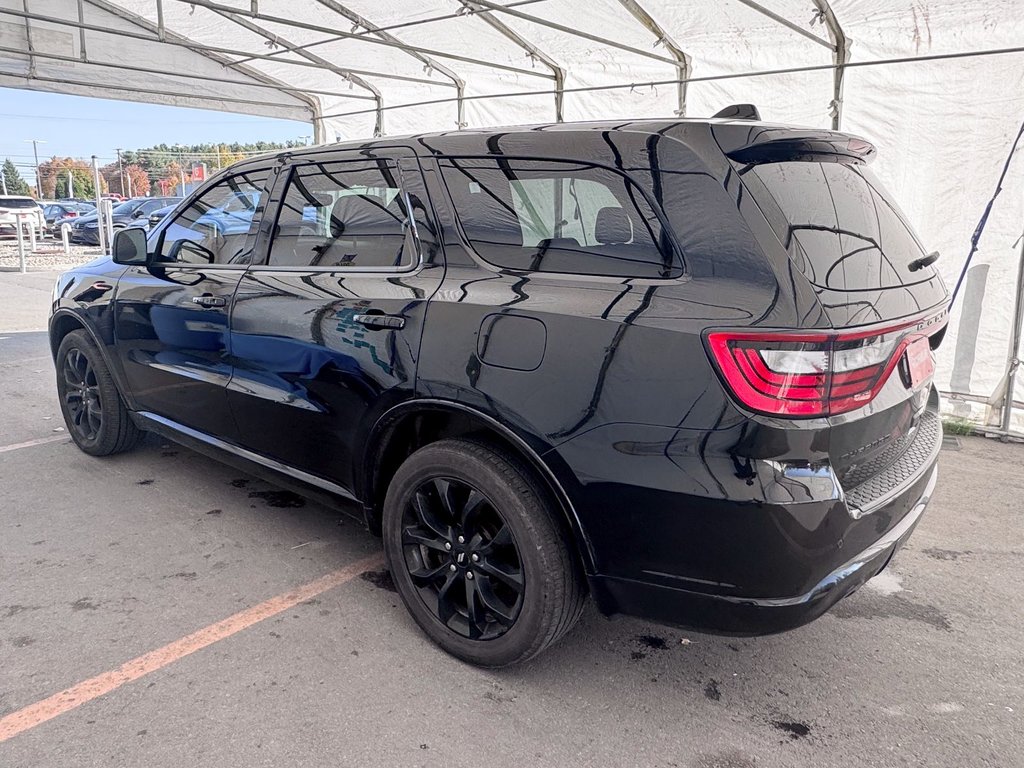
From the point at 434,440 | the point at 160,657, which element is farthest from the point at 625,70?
the point at 160,657

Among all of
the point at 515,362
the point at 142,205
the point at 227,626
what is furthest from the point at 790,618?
the point at 142,205

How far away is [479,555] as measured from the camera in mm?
2496

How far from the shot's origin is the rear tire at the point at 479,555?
232cm

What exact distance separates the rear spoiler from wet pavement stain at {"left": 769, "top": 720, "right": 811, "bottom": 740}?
5.48ft

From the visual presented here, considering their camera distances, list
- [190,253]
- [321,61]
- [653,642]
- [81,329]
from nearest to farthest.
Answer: [653,642]
[190,253]
[81,329]
[321,61]

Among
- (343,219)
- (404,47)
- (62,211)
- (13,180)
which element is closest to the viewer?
(343,219)

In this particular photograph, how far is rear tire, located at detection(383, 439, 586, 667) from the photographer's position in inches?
91.4

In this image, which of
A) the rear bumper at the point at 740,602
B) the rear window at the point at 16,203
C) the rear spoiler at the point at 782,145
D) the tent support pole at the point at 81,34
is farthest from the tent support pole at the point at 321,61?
the rear window at the point at 16,203

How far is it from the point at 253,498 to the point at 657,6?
534cm

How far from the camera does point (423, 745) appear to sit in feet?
7.22

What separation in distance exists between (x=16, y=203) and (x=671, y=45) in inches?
1093

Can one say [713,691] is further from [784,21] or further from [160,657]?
[784,21]

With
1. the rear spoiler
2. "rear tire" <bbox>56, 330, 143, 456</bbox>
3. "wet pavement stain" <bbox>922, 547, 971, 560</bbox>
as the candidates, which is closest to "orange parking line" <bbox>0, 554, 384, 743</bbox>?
"rear tire" <bbox>56, 330, 143, 456</bbox>

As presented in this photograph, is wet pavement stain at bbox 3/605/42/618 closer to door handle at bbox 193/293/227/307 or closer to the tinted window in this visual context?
door handle at bbox 193/293/227/307
